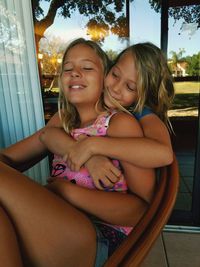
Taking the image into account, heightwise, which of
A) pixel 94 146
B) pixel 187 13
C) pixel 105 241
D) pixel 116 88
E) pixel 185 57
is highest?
pixel 187 13

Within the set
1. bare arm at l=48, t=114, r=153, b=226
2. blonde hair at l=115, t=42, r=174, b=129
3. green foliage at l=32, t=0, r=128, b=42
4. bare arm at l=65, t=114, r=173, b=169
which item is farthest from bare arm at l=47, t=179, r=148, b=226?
green foliage at l=32, t=0, r=128, b=42

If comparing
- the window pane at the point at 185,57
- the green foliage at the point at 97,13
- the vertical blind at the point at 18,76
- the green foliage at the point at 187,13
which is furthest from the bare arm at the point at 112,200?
the green foliage at the point at 187,13

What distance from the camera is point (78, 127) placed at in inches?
45.2

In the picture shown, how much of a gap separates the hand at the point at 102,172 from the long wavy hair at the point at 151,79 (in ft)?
0.87

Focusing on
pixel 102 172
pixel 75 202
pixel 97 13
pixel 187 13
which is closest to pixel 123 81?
pixel 102 172

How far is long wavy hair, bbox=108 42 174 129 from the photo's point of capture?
99 cm

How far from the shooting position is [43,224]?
24.4 inches

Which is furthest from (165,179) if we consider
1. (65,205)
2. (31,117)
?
(31,117)

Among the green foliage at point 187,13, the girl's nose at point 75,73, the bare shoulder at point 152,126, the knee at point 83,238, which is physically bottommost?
the knee at point 83,238

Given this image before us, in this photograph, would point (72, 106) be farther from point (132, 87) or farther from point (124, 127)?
point (124, 127)

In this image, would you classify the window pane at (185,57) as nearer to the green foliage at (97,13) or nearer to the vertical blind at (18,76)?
the green foliage at (97,13)

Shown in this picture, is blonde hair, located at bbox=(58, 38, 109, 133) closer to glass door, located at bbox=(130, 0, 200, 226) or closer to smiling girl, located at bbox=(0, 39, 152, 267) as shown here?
smiling girl, located at bbox=(0, 39, 152, 267)

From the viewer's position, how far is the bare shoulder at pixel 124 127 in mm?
851

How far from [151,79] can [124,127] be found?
268mm
